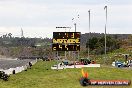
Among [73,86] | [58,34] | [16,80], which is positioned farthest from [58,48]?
[73,86]

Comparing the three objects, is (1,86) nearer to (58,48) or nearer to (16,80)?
(16,80)

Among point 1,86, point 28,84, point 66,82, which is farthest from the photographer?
point 66,82

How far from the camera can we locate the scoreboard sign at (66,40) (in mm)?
64562

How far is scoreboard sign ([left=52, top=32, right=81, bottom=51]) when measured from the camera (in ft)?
212

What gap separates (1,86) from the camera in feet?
137

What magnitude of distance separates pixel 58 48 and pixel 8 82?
20289 mm

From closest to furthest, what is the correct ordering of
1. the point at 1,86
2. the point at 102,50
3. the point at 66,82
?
1. the point at 1,86
2. the point at 66,82
3. the point at 102,50

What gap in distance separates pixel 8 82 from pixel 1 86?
192 inches

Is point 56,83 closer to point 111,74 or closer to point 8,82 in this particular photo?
point 8,82

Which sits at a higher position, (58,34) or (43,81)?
(58,34)

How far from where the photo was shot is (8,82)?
46.7m

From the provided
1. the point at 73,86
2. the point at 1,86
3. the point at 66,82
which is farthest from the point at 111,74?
the point at 1,86

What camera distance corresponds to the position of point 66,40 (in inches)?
2554

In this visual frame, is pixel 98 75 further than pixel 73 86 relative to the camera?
Yes
